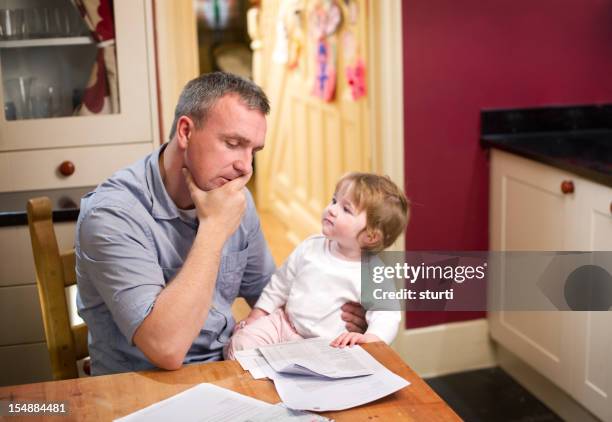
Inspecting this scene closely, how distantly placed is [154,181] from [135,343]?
1.24 feet

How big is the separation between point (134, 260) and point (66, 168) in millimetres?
1188

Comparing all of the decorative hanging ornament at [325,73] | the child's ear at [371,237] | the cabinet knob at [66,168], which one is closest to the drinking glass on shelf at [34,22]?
the cabinet knob at [66,168]

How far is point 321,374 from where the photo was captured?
1501 millimetres

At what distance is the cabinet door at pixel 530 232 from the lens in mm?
2877

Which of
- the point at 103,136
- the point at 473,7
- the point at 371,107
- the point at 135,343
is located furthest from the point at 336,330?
the point at 473,7

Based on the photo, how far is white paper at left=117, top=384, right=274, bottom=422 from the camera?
137 centimetres

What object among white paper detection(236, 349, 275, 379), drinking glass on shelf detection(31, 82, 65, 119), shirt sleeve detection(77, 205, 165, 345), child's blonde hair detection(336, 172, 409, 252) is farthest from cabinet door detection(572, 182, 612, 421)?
drinking glass on shelf detection(31, 82, 65, 119)

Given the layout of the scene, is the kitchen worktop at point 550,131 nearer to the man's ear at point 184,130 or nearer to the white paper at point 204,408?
the man's ear at point 184,130

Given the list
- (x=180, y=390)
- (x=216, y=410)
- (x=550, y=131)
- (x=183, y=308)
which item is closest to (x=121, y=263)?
(x=183, y=308)

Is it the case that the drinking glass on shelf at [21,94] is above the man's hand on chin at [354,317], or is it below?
above

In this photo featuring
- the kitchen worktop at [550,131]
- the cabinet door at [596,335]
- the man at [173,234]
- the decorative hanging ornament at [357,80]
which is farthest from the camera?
the decorative hanging ornament at [357,80]

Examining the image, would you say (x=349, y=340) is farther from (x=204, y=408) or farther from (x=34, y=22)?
(x=34, y=22)

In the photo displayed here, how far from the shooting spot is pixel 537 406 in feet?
10.3

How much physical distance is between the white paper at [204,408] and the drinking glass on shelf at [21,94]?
155 centimetres
